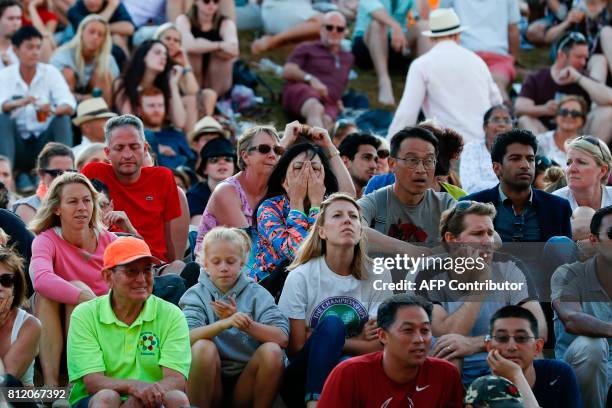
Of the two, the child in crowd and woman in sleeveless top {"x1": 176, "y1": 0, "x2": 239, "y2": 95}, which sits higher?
woman in sleeveless top {"x1": 176, "y1": 0, "x2": 239, "y2": 95}

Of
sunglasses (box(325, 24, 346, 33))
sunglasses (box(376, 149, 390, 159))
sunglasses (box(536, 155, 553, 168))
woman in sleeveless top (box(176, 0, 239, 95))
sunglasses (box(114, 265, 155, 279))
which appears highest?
sunglasses (box(325, 24, 346, 33))

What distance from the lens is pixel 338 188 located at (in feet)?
33.3

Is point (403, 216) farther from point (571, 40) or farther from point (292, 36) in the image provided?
point (292, 36)

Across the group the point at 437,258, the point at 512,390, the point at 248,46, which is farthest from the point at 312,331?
the point at 248,46

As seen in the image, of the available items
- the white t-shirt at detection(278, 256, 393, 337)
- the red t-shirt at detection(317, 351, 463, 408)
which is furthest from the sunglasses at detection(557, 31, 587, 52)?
the red t-shirt at detection(317, 351, 463, 408)

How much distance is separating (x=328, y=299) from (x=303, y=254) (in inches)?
13.3

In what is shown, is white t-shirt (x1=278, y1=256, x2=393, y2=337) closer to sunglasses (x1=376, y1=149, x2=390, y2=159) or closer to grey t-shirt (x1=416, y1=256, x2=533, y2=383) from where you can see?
grey t-shirt (x1=416, y1=256, x2=533, y2=383)

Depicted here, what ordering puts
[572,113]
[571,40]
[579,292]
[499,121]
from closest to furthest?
1. [579,292]
2. [499,121]
3. [572,113]
4. [571,40]

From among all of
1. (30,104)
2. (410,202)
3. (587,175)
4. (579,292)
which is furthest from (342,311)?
(30,104)

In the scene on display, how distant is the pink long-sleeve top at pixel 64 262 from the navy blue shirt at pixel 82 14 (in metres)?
5.92

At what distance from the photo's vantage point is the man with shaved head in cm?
1476

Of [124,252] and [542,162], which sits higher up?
[542,162]

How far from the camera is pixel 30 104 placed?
1323 centimetres

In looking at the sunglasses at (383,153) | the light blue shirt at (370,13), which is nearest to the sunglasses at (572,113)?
the sunglasses at (383,153)
